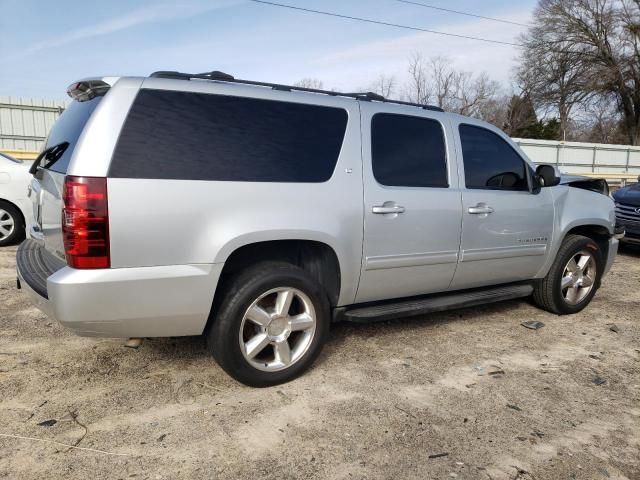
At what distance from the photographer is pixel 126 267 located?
8.53ft

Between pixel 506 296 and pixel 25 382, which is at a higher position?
pixel 506 296

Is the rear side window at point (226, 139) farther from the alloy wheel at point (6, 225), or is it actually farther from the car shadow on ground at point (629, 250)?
the car shadow on ground at point (629, 250)

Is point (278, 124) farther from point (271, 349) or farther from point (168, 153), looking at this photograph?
point (271, 349)

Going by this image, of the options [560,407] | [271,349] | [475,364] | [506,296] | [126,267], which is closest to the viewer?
[126,267]

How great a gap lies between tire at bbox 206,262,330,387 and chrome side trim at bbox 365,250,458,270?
17.4 inches

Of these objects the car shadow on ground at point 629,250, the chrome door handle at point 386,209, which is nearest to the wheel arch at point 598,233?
the chrome door handle at point 386,209

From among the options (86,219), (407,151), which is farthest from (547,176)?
(86,219)

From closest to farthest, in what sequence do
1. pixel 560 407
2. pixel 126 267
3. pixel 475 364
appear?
pixel 126 267 < pixel 560 407 < pixel 475 364

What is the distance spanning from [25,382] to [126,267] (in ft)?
4.01

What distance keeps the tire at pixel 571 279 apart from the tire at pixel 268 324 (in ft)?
8.31

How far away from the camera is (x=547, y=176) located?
4.31 metres

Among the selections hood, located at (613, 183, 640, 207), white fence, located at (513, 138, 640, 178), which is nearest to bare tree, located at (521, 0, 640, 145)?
white fence, located at (513, 138, 640, 178)

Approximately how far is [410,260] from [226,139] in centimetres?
159

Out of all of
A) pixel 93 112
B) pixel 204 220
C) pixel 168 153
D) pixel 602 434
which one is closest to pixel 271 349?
pixel 204 220
